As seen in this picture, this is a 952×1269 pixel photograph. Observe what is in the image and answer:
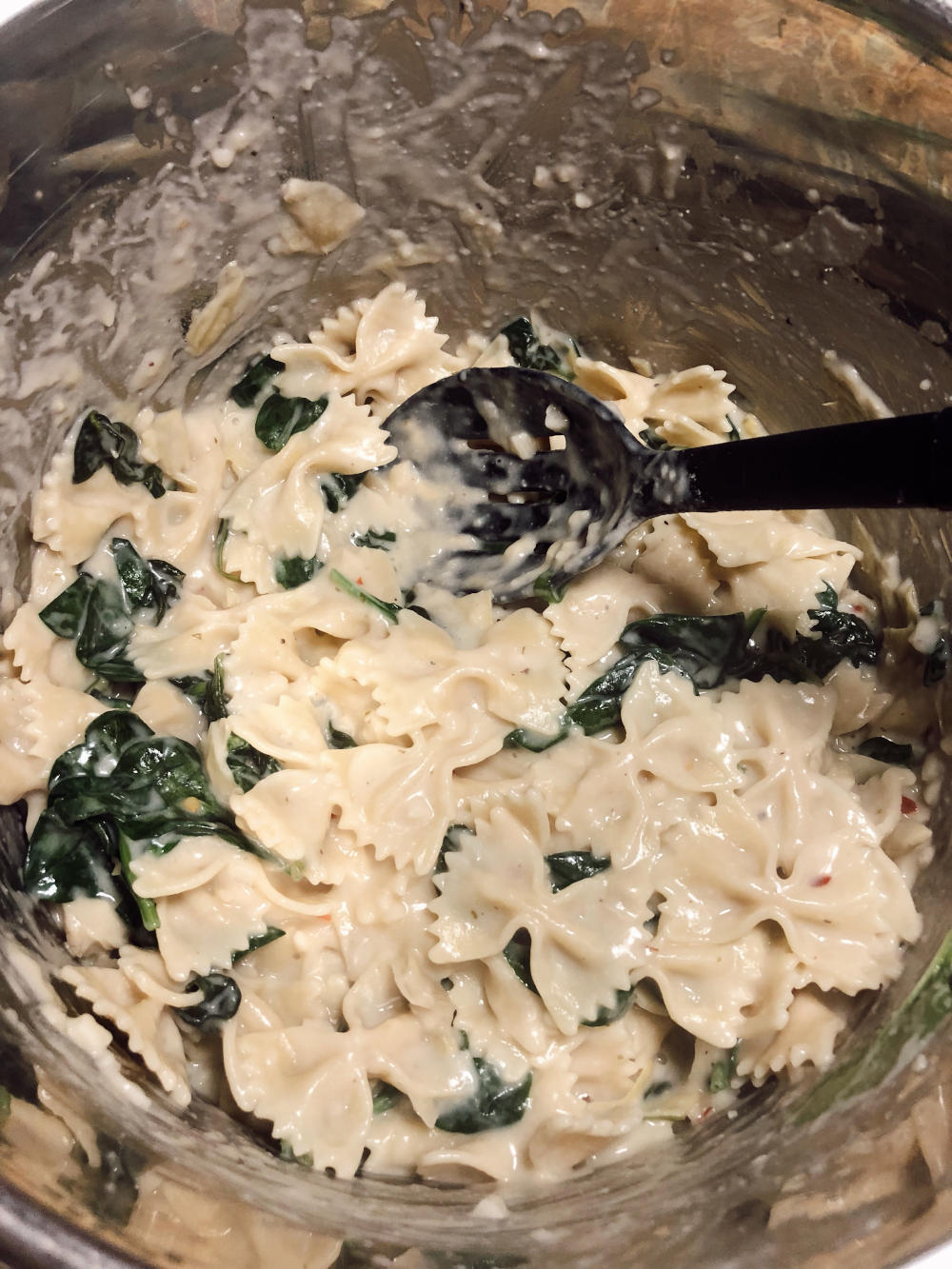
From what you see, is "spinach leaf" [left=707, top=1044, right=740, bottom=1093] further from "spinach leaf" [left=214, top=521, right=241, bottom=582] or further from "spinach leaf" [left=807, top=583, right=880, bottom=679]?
"spinach leaf" [left=214, top=521, right=241, bottom=582]

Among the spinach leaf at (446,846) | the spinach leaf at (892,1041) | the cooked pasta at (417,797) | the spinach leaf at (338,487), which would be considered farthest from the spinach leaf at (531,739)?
the spinach leaf at (892,1041)

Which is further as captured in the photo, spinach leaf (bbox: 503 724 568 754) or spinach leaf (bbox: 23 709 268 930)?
spinach leaf (bbox: 503 724 568 754)

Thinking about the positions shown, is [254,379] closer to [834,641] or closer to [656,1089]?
[834,641]

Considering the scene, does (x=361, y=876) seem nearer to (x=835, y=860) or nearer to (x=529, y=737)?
(x=529, y=737)

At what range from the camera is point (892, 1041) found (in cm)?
238

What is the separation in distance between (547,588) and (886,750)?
1.07 metres

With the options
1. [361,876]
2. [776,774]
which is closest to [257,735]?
[361,876]

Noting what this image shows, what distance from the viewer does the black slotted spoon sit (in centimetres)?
220

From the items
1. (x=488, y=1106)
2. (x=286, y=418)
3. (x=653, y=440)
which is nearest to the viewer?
(x=488, y=1106)

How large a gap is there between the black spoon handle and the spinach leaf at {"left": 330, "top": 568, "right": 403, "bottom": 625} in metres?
0.86

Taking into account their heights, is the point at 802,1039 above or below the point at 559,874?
below

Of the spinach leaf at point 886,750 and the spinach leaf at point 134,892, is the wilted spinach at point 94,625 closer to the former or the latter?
the spinach leaf at point 134,892

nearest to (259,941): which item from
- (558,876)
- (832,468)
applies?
(558,876)

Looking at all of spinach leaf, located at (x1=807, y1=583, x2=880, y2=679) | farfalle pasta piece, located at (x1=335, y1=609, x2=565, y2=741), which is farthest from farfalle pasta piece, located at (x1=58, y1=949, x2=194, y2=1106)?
spinach leaf, located at (x1=807, y1=583, x2=880, y2=679)
